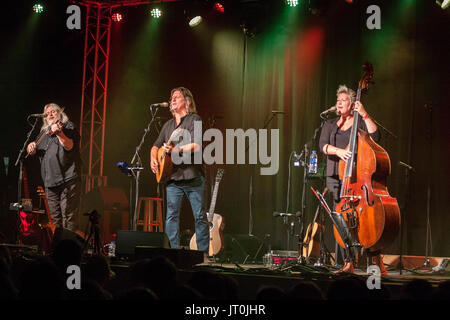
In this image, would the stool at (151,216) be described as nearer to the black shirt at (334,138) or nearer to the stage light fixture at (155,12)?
the stage light fixture at (155,12)

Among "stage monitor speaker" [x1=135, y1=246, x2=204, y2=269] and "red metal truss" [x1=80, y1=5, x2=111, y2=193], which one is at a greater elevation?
"red metal truss" [x1=80, y1=5, x2=111, y2=193]

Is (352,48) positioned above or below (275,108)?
above

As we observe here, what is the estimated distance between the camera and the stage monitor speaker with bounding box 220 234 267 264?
27.7ft

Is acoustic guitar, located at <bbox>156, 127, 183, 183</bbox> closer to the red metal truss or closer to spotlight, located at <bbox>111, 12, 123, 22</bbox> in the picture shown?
the red metal truss

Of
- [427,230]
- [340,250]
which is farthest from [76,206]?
[427,230]

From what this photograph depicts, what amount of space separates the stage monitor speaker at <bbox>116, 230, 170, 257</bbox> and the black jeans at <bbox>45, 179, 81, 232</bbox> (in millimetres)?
1647

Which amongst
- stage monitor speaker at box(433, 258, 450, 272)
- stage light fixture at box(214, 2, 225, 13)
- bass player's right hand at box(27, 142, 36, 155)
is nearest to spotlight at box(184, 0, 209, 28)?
stage light fixture at box(214, 2, 225, 13)

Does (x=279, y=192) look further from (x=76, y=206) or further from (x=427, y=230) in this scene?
(x=76, y=206)

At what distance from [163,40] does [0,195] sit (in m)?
4.50

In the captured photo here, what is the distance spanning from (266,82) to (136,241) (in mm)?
5081

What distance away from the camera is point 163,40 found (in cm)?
1092

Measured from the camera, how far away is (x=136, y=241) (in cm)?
581

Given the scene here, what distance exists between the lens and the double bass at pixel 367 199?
5613mm

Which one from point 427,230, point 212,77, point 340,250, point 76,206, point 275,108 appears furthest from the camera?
point 212,77
